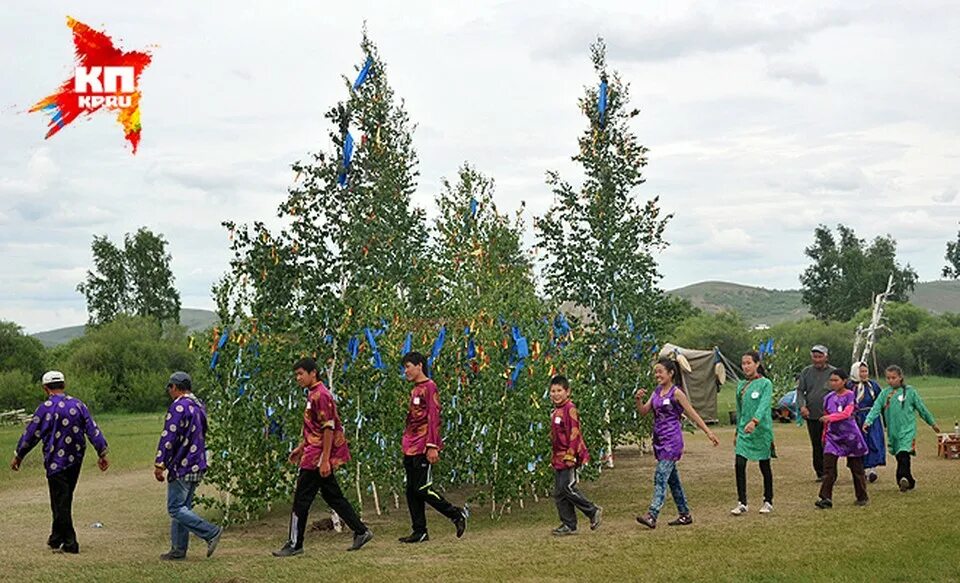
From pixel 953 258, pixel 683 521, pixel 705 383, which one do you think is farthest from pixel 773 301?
pixel 683 521

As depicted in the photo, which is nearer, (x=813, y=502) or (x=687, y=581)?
(x=687, y=581)

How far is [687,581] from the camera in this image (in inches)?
319

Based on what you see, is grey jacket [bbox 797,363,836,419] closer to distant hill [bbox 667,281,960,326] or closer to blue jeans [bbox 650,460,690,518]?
blue jeans [bbox 650,460,690,518]

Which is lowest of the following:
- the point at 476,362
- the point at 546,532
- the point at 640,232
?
the point at 546,532

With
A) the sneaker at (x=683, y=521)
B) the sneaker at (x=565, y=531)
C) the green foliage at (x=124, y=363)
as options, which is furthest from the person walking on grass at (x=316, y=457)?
the green foliage at (x=124, y=363)

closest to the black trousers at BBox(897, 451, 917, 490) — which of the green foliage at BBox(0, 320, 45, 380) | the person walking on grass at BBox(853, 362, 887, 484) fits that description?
the person walking on grass at BBox(853, 362, 887, 484)

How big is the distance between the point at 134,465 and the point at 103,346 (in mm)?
29294

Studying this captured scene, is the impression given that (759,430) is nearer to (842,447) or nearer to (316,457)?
(842,447)

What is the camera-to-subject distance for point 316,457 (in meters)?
9.91

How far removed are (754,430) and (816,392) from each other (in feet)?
12.1

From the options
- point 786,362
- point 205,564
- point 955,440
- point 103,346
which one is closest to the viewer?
point 205,564

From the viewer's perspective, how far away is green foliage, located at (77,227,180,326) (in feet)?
193

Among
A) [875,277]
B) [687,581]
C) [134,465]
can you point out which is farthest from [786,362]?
[875,277]

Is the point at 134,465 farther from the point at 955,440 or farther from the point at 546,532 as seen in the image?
the point at 955,440
